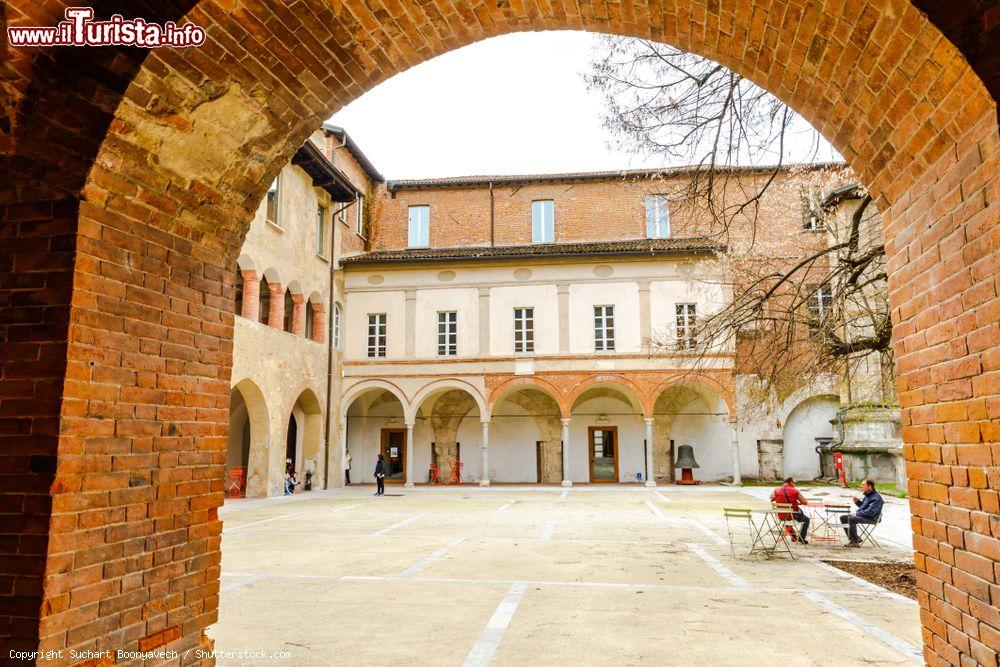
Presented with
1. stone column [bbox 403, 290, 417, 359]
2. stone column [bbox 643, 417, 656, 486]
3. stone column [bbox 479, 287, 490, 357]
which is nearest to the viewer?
stone column [bbox 643, 417, 656, 486]

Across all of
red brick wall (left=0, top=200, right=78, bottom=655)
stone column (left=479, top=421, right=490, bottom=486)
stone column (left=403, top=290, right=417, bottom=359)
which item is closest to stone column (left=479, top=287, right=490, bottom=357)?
stone column (left=403, top=290, right=417, bottom=359)

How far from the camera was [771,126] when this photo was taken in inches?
257

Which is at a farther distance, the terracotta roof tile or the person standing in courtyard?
the terracotta roof tile

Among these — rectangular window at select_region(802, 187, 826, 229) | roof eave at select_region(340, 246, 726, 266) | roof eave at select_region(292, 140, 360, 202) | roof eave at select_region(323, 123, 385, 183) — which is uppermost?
roof eave at select_region(323, 123, 385, 183)

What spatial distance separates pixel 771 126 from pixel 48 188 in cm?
611

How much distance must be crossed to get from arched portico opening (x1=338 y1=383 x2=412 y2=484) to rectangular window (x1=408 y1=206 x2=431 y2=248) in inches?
276

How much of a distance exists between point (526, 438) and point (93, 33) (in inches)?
1001

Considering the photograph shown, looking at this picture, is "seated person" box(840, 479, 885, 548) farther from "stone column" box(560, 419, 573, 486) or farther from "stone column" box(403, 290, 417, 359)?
"stone column" box(403, 290, 417, 359)

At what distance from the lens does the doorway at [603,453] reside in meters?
27.1

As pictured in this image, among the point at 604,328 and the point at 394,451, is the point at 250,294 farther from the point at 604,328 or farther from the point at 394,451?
the point at 604,328

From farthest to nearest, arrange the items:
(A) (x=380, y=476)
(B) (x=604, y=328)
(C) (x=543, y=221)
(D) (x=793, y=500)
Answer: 1. (C) (x=543, y=221)
2. (B) (x=604, y=328)
3. (A) (x=380, y=476)
4. (D) (x=793, y=500)

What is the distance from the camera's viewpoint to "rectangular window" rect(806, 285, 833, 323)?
8330 millimetres

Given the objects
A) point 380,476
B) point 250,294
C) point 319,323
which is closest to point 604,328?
point 380,476

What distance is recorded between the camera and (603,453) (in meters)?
27.3
